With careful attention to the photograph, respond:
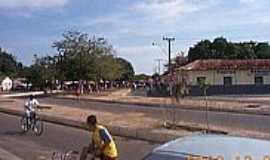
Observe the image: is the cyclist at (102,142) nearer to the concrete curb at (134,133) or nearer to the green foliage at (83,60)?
the concrete curb at (134,133)

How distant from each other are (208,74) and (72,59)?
673 inches

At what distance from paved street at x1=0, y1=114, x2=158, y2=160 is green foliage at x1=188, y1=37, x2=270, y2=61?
95.4m

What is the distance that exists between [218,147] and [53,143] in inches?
646

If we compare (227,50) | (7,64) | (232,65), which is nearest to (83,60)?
(232,65)

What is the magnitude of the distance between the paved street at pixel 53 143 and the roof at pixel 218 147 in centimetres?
1170

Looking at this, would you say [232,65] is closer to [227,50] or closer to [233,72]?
[233,72]

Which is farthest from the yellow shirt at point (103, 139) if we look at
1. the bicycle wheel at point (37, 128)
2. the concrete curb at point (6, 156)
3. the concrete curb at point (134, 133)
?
the bicycle wheel at point (37, 128)

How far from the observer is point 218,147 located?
4.19 meters

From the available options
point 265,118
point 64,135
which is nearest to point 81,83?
point 265,118

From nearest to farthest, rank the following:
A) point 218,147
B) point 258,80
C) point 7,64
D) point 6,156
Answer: point 218,147 < point 6,156 < point 258,80 < point 7,64

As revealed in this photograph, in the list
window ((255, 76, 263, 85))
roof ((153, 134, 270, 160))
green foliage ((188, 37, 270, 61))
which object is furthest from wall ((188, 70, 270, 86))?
roof ((153, 134, 270, 160))

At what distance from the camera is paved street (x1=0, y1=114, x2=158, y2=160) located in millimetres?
17369

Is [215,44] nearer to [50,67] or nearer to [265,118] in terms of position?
[50,67]

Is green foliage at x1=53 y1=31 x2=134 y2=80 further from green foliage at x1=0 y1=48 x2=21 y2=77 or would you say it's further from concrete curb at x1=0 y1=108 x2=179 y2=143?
green foliage at x1=0 y1=48 x2=21 y2=77
